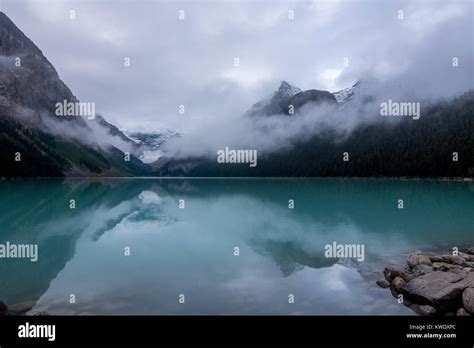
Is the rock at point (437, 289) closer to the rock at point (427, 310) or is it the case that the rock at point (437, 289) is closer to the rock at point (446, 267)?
the rock at point (427, 310)

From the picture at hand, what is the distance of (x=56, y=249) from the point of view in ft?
91.0

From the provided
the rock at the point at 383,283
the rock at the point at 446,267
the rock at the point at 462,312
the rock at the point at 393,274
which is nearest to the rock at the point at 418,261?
the rock at the point at 446,267

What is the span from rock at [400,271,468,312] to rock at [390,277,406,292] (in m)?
0.41

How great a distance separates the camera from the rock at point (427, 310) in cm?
1394

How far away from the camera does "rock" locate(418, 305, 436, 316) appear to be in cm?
1394

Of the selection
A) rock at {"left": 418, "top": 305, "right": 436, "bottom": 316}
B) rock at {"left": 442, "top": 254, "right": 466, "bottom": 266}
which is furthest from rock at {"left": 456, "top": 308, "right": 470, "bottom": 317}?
rock at {"left": 442, "top": 254, "right": 466, "bottom": 266}

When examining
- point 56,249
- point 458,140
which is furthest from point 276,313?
point 458,140

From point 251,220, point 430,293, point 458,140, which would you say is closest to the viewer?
point 430,293

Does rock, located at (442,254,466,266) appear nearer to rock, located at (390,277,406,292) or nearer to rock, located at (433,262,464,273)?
rock, located at (433,262,464,273)

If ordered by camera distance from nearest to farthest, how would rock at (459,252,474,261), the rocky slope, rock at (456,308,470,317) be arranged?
rock at (456,308,470,317)
the rocky slope
rock at (459,252,474,261)

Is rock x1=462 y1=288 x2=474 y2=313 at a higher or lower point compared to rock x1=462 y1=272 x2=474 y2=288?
lower

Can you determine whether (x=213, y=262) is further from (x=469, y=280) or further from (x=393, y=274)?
(x=469, y=280)
